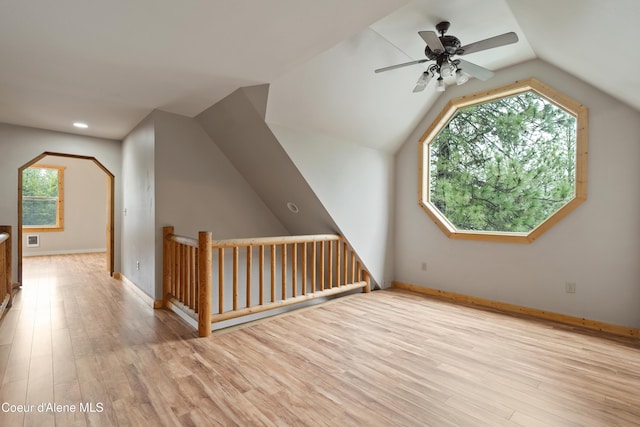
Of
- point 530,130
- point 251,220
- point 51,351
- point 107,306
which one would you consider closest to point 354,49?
point 530,130

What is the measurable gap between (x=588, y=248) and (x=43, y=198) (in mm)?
10899

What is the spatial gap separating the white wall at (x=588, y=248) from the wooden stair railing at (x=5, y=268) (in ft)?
17.1

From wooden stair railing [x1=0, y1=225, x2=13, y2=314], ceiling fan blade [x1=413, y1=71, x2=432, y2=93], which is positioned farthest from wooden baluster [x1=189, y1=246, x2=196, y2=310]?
ceiling fan blade [x1=413, y1=71, x2=432, y2=93]

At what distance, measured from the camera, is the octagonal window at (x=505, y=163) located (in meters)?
3.41

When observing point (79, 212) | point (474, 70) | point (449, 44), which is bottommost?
point (79, 212)

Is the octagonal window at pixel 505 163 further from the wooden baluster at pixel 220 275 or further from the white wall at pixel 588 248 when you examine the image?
the wooden baluster at pixel 220 275

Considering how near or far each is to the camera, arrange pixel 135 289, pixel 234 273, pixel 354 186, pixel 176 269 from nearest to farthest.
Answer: pixel 234 273 < pixel 176 269 < pixel 354 186 < pixel 135 289

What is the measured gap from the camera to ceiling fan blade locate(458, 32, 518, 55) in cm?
233

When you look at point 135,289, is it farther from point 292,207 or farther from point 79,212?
point 79,212

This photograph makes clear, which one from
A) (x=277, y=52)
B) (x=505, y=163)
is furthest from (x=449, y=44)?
(x=505, y=163)

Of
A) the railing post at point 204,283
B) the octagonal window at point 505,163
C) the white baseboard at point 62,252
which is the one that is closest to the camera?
the railing post at point 204,283

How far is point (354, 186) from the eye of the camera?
13.8ft

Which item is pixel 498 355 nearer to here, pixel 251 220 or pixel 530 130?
pixel 530 130

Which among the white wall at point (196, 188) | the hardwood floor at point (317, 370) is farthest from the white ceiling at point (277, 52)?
the hardwood floor at point (317, 370)
